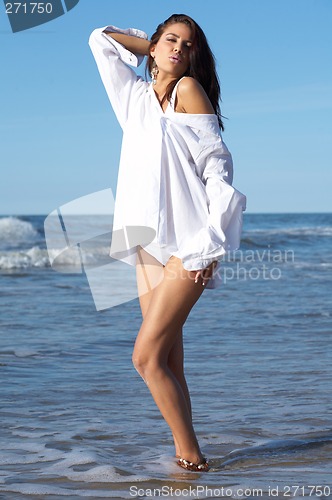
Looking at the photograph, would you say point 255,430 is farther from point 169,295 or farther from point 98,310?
point 98,310

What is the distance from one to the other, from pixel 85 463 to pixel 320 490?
3.49 ft

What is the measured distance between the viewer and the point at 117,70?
3553 mm

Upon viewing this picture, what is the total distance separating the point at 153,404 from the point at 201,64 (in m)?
2.23

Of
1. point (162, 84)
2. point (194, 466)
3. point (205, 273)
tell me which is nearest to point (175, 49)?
point (162, 84)

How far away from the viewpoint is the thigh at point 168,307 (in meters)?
3.22

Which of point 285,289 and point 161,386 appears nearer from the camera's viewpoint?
point 161,386

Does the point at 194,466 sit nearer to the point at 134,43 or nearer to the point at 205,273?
the point at 205,273

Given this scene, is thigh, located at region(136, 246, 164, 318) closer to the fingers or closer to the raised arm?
the fingers

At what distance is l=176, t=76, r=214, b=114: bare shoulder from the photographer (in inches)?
128

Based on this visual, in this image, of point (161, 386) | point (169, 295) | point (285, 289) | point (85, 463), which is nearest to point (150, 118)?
point (169, 295)

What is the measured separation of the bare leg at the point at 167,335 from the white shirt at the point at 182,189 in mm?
92

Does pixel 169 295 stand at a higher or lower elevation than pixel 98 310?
higher

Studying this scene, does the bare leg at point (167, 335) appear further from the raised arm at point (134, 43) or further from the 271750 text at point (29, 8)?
the 271750 text at point (29, 8)

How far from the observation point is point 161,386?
327 cm
